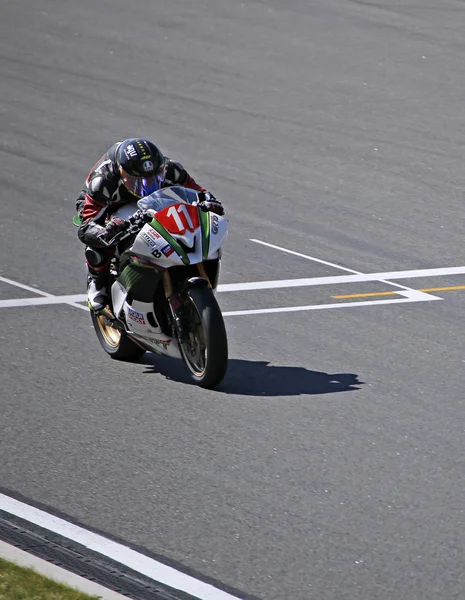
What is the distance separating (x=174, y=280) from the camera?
9789mm

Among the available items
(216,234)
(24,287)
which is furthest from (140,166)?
(24,287)

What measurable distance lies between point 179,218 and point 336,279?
147 inches

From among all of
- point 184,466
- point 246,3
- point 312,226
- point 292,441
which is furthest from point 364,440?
point 246,3

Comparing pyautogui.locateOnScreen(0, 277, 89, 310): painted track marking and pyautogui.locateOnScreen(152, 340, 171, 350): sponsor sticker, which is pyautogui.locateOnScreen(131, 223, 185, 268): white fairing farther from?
pyautogui.locateOnScreen(0, 277, 89, 310): painted track marking

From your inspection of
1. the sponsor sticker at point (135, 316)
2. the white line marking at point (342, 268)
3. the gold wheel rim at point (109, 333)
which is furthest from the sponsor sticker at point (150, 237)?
the white line marking at point (342, 268)

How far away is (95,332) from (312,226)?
14.8 ft

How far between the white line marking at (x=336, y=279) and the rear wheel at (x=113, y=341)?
210 cm

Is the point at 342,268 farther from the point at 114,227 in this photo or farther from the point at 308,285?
the point at 114,227

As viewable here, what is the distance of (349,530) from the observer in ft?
23.4

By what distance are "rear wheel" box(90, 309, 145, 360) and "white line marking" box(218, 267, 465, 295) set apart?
82.9 inches

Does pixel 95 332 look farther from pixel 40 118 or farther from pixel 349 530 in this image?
pixel 40 118

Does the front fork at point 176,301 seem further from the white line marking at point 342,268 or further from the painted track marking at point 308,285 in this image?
the white line marking at point 342,268

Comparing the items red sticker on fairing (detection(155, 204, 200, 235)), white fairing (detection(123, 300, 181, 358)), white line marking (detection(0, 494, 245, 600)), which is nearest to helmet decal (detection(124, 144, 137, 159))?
red sticker on fairing (detection(155, 204, 200, 235))

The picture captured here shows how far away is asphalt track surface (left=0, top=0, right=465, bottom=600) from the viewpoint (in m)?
7.23
